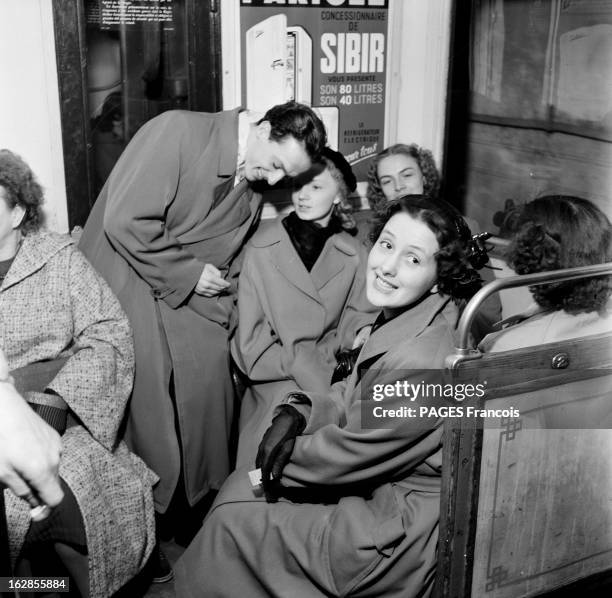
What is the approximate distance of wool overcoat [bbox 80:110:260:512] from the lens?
129 inches

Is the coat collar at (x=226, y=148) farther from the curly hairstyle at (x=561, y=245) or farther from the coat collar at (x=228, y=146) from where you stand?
the curly hairstyle at (x=561, y=245)

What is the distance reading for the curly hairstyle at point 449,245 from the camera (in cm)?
255

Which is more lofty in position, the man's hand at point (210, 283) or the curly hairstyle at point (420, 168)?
the curly hairstyle at point (420, 168)

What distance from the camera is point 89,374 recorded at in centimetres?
298

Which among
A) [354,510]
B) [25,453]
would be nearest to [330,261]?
[354,510]

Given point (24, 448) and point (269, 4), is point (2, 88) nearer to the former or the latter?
point (269, 4)

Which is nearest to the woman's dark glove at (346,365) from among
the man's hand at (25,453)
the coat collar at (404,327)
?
the coat collar at (404,327)

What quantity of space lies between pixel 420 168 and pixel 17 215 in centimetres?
191

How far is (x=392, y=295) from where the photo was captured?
8.60 feet

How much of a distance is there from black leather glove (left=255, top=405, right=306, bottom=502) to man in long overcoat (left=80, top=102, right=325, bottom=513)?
3.00 feet

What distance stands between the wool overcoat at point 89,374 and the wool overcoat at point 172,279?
19 cm

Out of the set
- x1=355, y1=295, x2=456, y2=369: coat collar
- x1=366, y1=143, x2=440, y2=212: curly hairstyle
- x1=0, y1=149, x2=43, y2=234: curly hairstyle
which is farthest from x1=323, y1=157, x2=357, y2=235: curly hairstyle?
x1=0, y1=149, x2=43, y2=234: curly hairstyle

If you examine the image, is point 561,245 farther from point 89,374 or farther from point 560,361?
point 89,374

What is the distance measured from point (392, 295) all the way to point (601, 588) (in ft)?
3.81
